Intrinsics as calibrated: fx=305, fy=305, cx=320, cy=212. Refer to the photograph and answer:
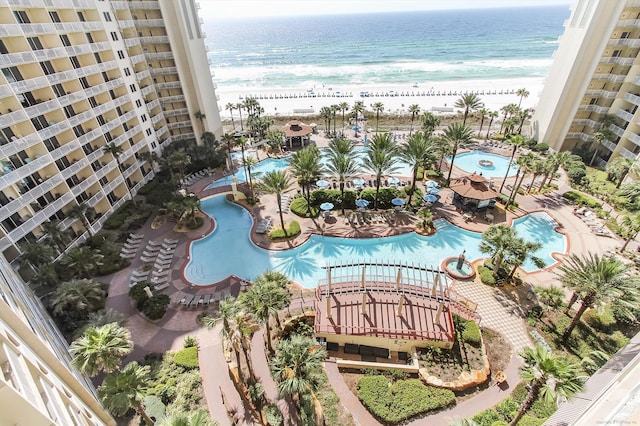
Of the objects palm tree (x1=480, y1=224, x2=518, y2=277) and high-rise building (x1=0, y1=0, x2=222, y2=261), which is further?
high-rise building (x1=0, y1=0, x2=222, y2=261)

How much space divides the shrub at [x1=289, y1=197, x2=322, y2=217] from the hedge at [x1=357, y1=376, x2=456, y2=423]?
979 inches

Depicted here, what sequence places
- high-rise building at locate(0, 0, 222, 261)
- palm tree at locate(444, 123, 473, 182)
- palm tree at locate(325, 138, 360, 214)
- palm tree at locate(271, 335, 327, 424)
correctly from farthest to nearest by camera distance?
palm tree at locate(444, 123, 473, 182)
palm tree at locate(325, 138, 360, 214)
high-rise building at locate(0, 0, 222, 261)
palm tree at locate(271, 335, 327, 424)

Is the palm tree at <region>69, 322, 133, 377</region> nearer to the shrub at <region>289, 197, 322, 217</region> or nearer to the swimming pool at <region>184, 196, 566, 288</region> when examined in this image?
the swimming pool at <region>184, 196, 566, 288</region>

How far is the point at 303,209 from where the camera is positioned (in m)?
44.1

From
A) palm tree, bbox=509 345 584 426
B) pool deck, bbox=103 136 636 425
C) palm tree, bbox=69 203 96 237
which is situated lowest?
pool deck, bbox=103 136 636 425

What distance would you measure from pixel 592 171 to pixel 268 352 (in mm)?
59345

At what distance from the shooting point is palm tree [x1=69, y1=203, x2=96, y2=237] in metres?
35.1

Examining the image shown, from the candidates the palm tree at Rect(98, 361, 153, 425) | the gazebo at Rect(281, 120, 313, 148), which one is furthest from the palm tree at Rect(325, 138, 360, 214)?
the palm tree at Rect(98, 361, 153, 425)

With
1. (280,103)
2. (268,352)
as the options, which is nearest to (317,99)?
(280,103)

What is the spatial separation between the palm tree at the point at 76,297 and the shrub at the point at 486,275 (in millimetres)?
37529

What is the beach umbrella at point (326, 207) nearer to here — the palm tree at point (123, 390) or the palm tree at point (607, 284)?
the palm tree at point (607, 284)

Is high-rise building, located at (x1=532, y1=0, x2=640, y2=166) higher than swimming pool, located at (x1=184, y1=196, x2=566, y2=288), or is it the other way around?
high-rise building, located at (x1=532, y1=0, x2=640, y2=166)

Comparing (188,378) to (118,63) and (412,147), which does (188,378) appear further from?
(118,63)

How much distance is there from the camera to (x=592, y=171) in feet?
168
